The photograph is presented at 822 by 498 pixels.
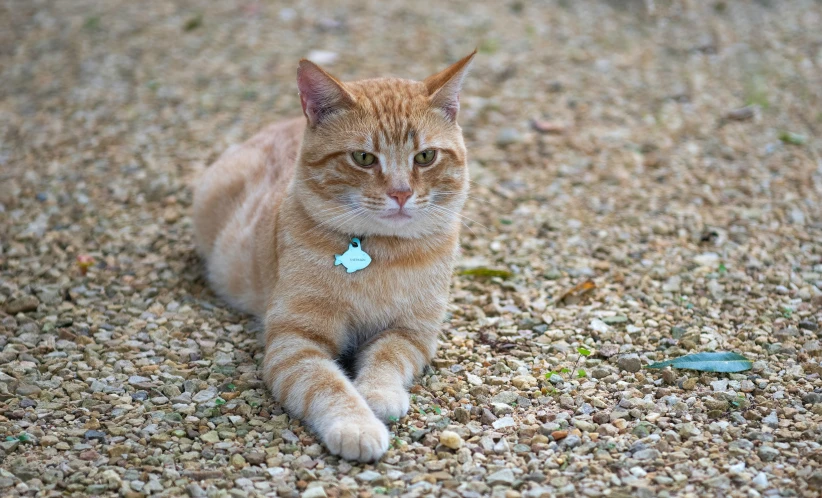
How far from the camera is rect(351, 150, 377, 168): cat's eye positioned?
3.72 m

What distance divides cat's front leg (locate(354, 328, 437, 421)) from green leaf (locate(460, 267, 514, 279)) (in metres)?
1.04

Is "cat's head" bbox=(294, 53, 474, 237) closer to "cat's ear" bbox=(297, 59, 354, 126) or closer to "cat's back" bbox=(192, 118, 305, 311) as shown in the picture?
"cat's ear" bbox=(297, 59, 354, 126)

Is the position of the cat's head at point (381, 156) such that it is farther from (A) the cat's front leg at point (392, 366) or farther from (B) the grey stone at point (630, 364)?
(B) the grey stone at point (630, 364)

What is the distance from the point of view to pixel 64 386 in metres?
3.82

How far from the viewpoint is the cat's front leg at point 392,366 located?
141 inches

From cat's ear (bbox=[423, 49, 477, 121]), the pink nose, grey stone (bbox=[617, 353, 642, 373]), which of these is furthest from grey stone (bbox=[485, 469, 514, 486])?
cat's ear (bbox=[423, 49, 477, 121])

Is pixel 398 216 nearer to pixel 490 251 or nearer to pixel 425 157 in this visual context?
pixel 425 157

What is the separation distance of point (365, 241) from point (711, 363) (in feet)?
5.58

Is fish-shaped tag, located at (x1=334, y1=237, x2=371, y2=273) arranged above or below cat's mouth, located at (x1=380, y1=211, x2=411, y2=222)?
below

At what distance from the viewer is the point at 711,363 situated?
4.02 meters

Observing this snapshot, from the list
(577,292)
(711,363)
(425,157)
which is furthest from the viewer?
(577,292)

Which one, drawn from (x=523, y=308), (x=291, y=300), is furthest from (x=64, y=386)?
(x=523, y=308)

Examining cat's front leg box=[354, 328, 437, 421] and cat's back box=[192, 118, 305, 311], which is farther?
cat's back box=[192, 118, 305, 311]

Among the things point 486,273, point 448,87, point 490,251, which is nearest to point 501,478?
point 448,87
